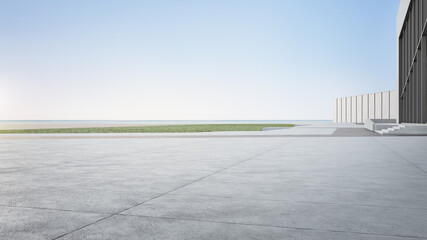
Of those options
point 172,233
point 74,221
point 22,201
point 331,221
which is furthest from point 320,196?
point 22,201

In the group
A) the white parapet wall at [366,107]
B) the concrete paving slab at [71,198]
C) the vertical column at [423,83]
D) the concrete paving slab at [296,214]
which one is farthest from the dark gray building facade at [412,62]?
the white parapet wall at [366,107]

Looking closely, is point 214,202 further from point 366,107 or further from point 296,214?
point 366,107

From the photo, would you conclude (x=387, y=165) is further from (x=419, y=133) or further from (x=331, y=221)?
(x=419, y=133)

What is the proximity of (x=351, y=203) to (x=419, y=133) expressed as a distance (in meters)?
25.7

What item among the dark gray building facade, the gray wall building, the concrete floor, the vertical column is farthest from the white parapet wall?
the concrete floor

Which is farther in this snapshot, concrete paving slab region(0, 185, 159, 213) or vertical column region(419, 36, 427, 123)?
vertical column region(419, 36, 427, 123)

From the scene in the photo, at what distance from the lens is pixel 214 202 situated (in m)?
5.60

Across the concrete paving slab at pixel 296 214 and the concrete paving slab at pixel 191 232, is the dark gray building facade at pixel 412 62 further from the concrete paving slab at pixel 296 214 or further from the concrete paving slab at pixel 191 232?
the concrete paving slab at pixel 191 232

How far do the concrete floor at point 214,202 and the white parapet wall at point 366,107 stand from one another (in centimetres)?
Answer: 6989

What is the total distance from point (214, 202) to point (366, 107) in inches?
3685

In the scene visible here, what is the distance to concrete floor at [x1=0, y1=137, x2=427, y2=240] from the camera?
4.20 metres

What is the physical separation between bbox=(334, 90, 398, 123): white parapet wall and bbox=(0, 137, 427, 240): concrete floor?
69892mm

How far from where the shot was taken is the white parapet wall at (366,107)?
80.8 metres

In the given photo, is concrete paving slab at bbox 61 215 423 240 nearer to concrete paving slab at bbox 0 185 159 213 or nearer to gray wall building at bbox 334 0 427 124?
concrete paving slab at bbox 0 185 159 213
